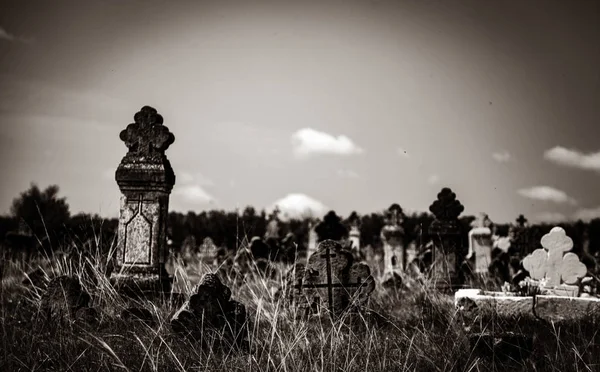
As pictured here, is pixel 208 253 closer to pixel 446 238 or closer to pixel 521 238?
pixel 446 238


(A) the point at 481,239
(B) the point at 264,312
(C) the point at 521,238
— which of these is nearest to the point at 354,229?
(A) the point at 481,239

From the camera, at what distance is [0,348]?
3.88 meters

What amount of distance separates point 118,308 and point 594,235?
2288 cm

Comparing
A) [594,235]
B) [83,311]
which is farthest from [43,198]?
[594,235]

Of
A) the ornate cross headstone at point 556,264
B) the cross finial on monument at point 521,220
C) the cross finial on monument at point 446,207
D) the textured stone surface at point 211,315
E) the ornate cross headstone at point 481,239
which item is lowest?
the textured stone surface at point 211,315

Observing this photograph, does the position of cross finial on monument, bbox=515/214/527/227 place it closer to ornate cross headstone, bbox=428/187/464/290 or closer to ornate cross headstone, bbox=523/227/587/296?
ornate cross headstone, bbox=428/187/464/290

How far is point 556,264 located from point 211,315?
16.3ft

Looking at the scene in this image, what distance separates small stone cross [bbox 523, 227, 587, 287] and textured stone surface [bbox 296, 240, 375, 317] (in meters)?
2.68

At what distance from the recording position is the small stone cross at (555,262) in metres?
7.05

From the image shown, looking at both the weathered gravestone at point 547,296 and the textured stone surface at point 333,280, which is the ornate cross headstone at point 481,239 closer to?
the weathered gravestone at point 547,296

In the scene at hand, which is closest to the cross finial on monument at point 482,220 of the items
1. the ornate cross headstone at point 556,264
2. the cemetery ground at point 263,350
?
the ornate cross headstone at point 556,264

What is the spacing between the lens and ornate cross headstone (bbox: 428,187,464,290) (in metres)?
9.23

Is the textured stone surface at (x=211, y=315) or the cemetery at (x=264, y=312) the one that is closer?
the cemetery at (x=264, y=312)

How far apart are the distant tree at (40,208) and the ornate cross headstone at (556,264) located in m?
10.6
